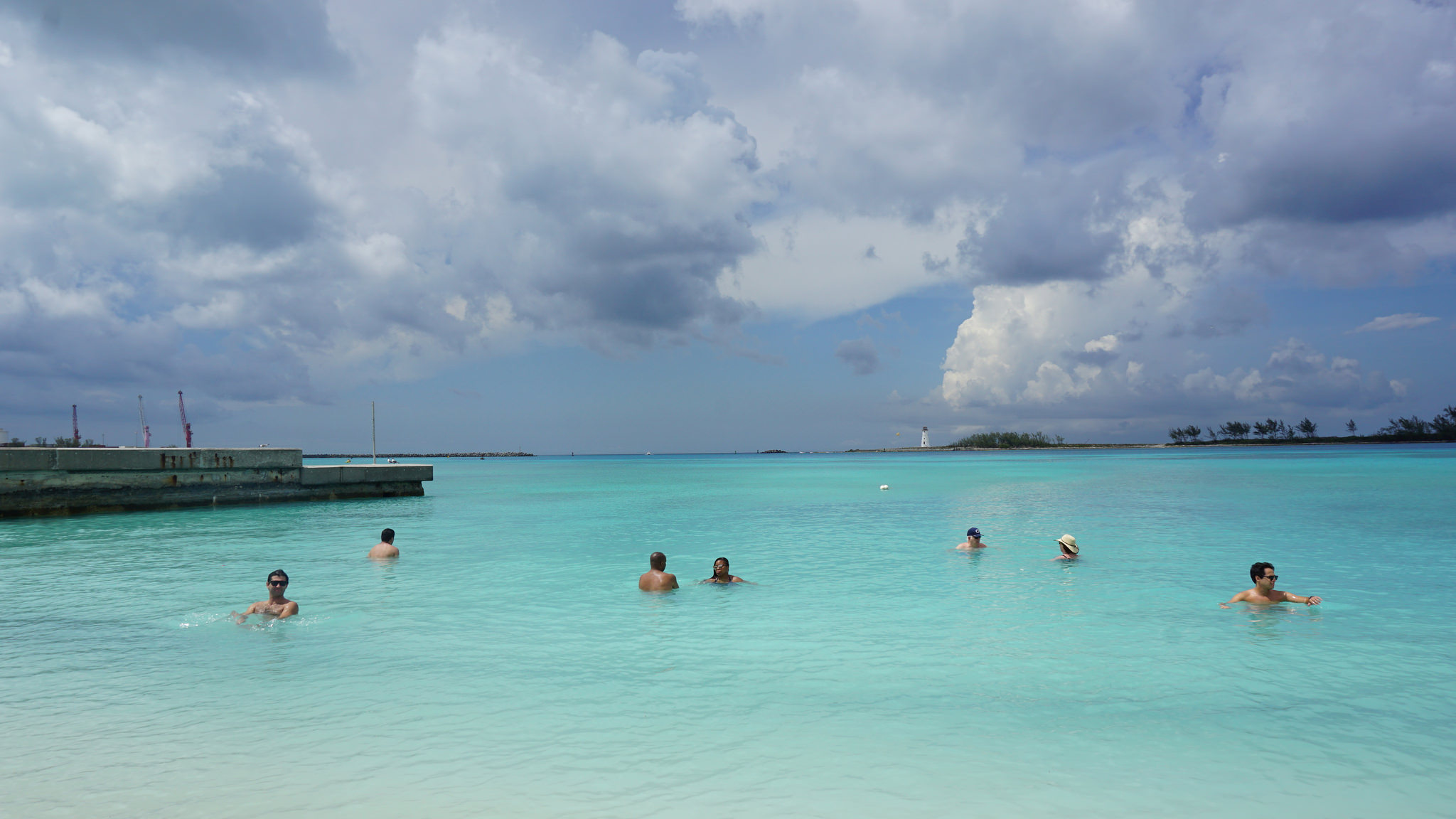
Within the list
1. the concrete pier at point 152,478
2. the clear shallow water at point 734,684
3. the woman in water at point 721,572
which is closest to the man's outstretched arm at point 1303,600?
the clear shallow water at point 734,684

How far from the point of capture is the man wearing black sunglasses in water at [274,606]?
11.5 metres

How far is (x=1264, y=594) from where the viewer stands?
12.1 m

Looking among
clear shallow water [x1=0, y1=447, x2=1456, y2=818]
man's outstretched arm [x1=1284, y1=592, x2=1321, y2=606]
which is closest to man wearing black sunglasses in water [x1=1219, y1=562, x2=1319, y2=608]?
man's outstretched arm [x1=1284, y1=592, x2=1321, y2=606]

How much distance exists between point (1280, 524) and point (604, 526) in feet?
74.4

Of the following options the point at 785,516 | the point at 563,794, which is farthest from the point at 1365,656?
the point at 785,516

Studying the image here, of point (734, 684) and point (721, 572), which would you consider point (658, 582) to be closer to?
point (721, 572)

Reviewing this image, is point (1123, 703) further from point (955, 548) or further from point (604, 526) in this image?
point (604, 526)

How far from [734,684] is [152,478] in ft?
91.4

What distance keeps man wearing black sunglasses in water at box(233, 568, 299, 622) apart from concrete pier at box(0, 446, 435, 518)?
1927 cm

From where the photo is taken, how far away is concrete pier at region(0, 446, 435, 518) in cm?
2445

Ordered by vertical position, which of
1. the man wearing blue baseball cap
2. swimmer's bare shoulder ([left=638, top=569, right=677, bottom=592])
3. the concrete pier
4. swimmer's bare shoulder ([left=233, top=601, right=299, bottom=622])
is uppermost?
the concrete pier

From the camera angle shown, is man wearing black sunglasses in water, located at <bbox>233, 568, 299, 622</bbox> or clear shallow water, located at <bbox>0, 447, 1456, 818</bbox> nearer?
clear shallow water, located at <bbox>0, 447, 1456, 818</bbox>

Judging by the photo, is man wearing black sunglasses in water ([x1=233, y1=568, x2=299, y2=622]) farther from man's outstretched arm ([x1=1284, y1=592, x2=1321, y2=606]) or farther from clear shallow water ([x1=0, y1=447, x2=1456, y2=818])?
man's outstretched arm ([x1=1284, y1=592, x2=1321, y2=606])

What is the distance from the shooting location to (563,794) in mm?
5910
